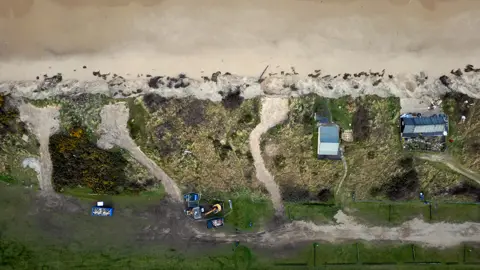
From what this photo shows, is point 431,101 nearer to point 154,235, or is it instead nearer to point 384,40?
point 384,40

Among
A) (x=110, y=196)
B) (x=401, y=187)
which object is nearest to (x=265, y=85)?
(x=401, y=187)

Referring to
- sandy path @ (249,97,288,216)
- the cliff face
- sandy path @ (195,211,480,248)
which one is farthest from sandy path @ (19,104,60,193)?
sandy path @ (249,97,288,216)

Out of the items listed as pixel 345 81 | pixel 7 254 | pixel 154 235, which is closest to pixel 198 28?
pixel 345 81

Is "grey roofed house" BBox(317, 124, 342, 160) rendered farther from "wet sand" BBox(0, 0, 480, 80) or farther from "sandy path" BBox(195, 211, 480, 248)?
"sandy path" BBox(195, 211, 480, 248)

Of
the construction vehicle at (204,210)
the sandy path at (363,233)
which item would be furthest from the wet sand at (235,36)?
the sandy path at (363,233)

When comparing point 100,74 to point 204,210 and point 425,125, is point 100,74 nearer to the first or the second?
point 204,210
